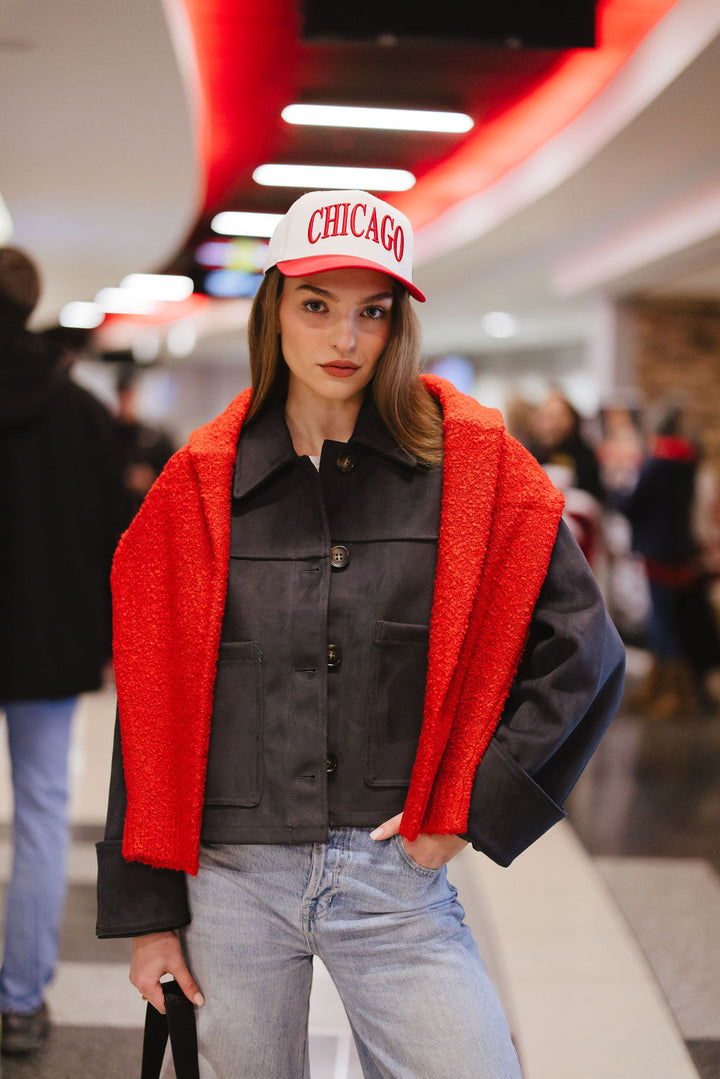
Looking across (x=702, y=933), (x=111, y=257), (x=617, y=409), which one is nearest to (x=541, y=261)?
(x=617, y=409)

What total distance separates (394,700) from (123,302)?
1437 cm

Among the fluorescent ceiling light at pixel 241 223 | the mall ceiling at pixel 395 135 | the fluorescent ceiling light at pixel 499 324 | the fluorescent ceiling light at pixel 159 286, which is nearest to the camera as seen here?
the mall ceiling at pixel 395 135

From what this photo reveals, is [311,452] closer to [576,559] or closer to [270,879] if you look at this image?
[576,559]

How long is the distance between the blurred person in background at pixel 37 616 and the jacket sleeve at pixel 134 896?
1007 mm

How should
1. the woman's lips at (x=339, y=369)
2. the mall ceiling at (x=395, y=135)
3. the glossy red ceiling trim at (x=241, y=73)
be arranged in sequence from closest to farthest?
the woman's lips at (x=339, y=369) < the mall ceiling at (x=395, y=135) < the glossy red ceiling trim at (x=241, y=73)

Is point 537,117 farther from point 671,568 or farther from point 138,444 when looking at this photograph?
point 138,444

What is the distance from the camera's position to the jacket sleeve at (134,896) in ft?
4.31

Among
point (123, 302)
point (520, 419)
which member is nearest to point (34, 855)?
point (520, 419)

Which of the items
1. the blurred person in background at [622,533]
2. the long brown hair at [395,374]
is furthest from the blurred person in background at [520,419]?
the long brown hair at [395,374]

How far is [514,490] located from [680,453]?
187 inches

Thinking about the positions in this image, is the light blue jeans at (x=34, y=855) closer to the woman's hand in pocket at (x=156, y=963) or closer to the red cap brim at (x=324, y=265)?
the woman's hand in pocket at (x=156, y=963)

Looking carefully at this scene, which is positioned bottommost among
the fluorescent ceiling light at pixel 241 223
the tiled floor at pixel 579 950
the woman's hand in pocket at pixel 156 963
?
the tiled floor at pixel 579 950

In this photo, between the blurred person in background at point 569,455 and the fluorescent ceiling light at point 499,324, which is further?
the fluorescent ceiling light at point 499,324

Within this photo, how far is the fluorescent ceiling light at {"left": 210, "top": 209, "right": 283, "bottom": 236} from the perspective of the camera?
9.45 meters
